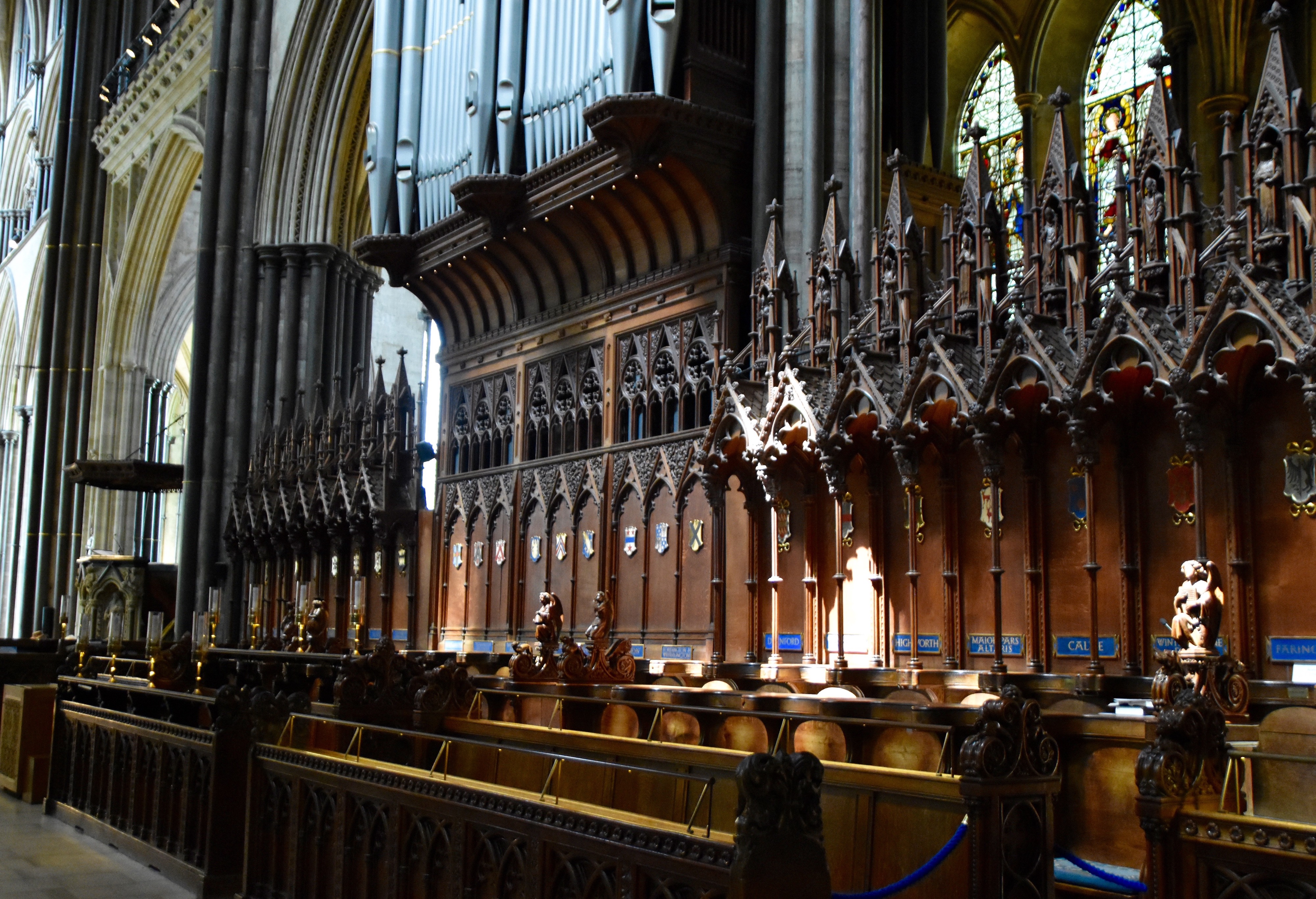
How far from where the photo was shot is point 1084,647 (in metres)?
7.88

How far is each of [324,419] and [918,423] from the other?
33.9ft

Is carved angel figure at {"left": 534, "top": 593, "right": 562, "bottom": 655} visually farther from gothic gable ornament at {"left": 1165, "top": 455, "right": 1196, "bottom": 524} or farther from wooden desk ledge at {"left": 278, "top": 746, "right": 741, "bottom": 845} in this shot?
gothic gable ornament at {"left": 1165, "top": 455, "right": 1196, "bottom": 524}

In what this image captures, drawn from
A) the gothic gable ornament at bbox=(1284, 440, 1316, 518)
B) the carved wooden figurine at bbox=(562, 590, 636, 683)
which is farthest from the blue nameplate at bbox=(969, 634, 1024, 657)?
the carved wooden figurine at bbox=(562, 590, 636, 683)

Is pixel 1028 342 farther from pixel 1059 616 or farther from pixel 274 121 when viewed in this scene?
pixel 274 121

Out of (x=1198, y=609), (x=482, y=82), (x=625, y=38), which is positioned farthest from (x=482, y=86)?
(x=1198, y=609)

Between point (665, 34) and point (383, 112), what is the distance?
534cm

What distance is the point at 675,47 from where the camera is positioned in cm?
1162

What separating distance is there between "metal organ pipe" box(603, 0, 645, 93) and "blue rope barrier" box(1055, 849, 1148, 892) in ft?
28.2

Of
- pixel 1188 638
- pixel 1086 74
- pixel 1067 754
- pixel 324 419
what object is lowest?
pixel 1067 754

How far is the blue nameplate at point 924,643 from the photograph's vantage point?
8.81 m

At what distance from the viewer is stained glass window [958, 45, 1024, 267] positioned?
1803 cm

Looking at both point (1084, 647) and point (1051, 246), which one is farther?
point (1051, 246)

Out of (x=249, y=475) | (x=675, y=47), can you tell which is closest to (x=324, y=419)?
(x=249, y=475)

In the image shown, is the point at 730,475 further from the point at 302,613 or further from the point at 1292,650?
the point at 302,613
